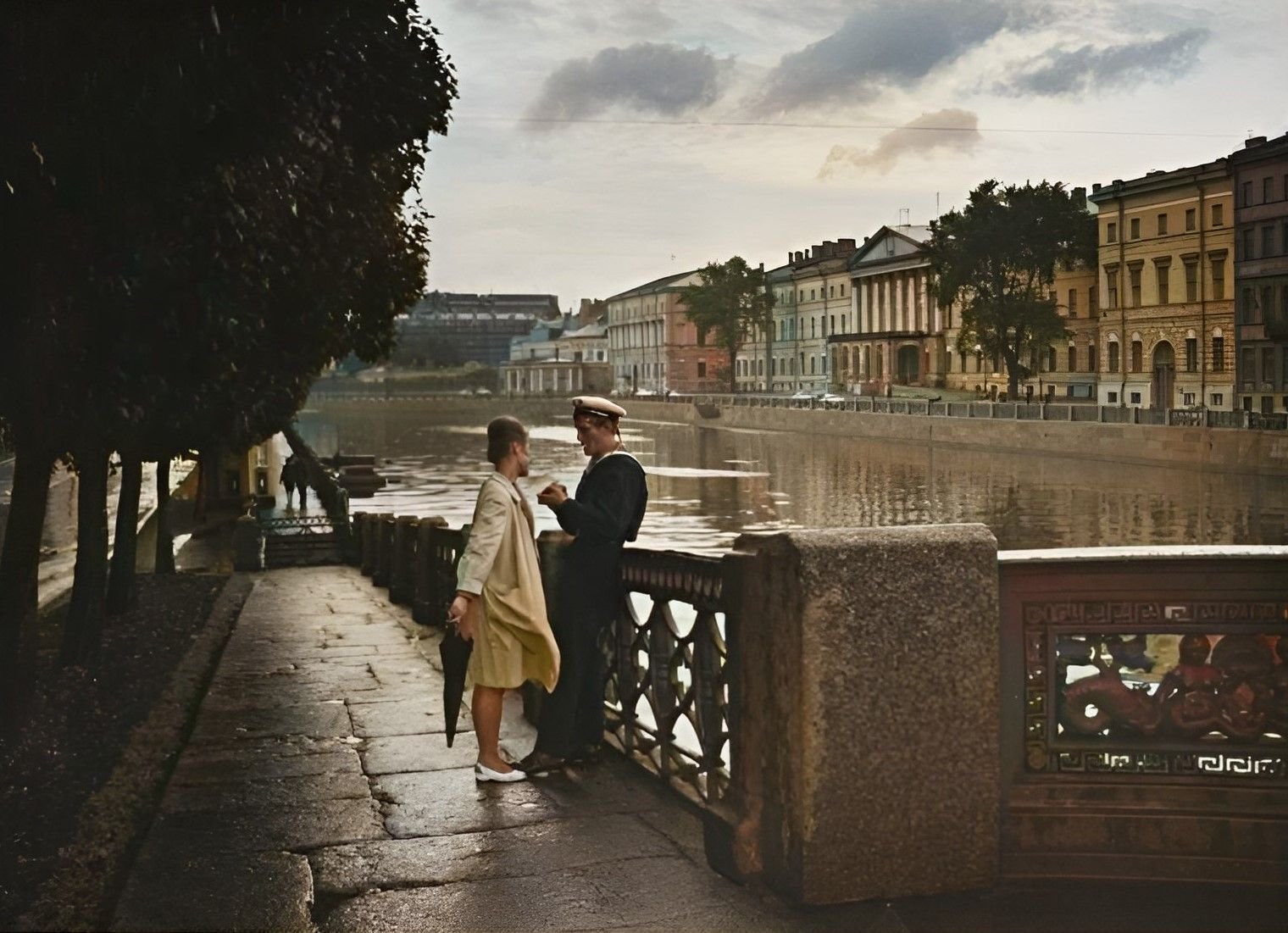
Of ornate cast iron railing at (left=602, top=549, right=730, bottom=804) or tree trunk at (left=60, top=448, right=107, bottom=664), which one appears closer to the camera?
ornate cast iron railing at (left=602, top=549, right=730, bottom=804)

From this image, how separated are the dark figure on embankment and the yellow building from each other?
54.0m

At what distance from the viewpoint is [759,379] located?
410ft

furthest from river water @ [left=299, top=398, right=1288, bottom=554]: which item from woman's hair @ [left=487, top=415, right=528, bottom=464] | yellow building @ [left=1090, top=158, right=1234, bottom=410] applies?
woman's hair @ [left=487, top=415, right=528, bottom=464]

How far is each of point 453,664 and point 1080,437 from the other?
4822 cm

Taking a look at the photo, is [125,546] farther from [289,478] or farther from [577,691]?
[289,478]

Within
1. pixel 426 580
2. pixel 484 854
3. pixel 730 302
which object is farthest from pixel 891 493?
pixel 730 302

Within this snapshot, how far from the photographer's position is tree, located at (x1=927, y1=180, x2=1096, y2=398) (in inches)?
2552

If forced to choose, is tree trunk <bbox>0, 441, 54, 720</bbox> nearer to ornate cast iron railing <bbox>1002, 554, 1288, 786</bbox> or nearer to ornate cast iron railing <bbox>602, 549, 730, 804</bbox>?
ornate cast iron railing <bbox>602, 549, 730, 804</bbox>

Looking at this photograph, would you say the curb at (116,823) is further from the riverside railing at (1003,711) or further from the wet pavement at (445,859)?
the riverside railing at (1003,711)

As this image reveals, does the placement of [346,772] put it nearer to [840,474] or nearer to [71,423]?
[71,423]

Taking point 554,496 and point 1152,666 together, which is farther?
point 554,496

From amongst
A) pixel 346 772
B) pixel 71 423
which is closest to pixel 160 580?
pixel 71 423

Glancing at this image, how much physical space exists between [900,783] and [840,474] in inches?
2030

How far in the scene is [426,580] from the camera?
12.7 m
